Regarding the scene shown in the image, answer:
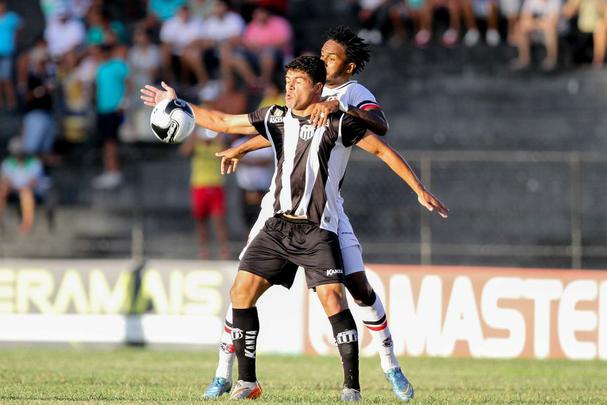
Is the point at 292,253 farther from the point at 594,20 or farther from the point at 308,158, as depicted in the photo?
the point at 594,20

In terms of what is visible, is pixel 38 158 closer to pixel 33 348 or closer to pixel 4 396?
pixel 33 348

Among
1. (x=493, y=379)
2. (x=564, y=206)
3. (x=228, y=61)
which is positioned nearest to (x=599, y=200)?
(x=564, y=206)

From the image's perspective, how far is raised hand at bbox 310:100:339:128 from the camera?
8.48 m

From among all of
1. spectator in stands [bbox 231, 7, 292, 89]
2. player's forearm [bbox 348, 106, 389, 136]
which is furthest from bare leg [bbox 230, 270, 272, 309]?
spectator in stands [bbox 231, 7, 292, 89]

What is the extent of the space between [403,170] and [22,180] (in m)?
12.5

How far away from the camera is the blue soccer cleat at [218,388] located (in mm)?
9023

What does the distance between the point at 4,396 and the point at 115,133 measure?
38.6 ft

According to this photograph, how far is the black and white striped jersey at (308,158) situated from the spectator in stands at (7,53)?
566 inches

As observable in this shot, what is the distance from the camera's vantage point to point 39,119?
67.9 ft

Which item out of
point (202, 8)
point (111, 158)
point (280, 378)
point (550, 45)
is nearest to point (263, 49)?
point (202, 8)

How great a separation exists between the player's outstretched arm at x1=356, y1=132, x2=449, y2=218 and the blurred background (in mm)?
9448

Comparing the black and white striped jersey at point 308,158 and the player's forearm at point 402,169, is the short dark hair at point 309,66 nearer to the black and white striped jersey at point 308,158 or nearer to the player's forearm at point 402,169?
the black and white striped jersey at point 308,158

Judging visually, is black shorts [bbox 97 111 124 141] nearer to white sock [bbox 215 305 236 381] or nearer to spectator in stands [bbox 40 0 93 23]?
spectator in stands [bbox 40 0 93 23]

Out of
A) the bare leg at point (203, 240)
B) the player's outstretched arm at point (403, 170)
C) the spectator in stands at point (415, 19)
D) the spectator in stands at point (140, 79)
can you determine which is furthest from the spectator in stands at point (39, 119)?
the player's outstretched arm at point (403, 170)
